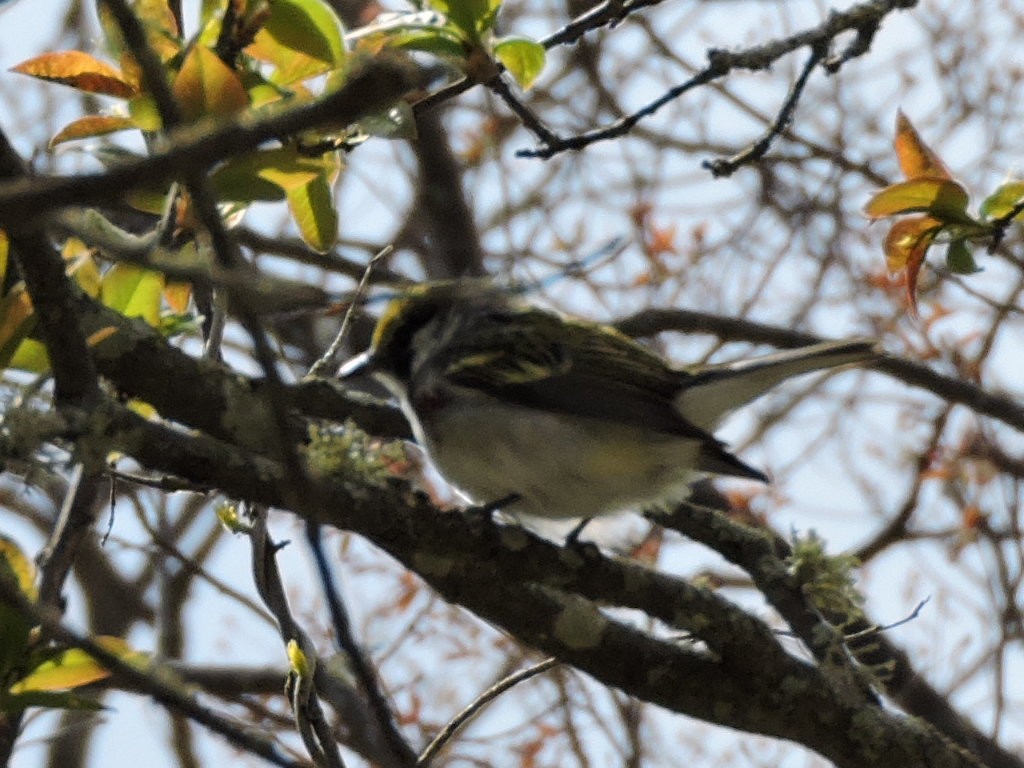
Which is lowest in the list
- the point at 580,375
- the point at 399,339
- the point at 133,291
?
the point at 133,291

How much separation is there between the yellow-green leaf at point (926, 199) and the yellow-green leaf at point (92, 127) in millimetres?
1492

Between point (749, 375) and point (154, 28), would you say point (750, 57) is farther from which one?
point (154, 28)

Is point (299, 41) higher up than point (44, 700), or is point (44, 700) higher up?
point (299, 41)

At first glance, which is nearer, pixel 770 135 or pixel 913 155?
pixel 913 155

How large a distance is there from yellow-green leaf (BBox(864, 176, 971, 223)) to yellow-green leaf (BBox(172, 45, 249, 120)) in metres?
1.26

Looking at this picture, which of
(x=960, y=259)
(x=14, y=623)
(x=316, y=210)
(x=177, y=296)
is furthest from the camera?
(x=177, y=296)

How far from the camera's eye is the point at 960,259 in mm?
2738

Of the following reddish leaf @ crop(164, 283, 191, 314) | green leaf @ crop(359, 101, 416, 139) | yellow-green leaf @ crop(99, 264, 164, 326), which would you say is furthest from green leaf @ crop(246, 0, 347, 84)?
reddish leaf @ crop(164, 283, 191, 314)

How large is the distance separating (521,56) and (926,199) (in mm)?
899

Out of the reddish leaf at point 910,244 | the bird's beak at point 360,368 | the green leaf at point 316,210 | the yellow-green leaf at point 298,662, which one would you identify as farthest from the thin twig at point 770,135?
the yellow-green leaf at point 298,662

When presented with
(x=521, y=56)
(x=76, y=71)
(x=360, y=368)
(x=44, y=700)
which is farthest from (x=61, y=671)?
(x=360, y=368)

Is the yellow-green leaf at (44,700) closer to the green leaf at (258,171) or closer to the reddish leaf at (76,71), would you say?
the green leaf at (258,171)

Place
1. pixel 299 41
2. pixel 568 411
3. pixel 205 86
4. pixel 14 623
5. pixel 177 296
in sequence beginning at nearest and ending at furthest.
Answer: pixel 14 623 < pixel 205 86 < pixel 299 41 < pixel 177 296 < pixel 568 411

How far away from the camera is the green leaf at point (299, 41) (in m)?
2.61
